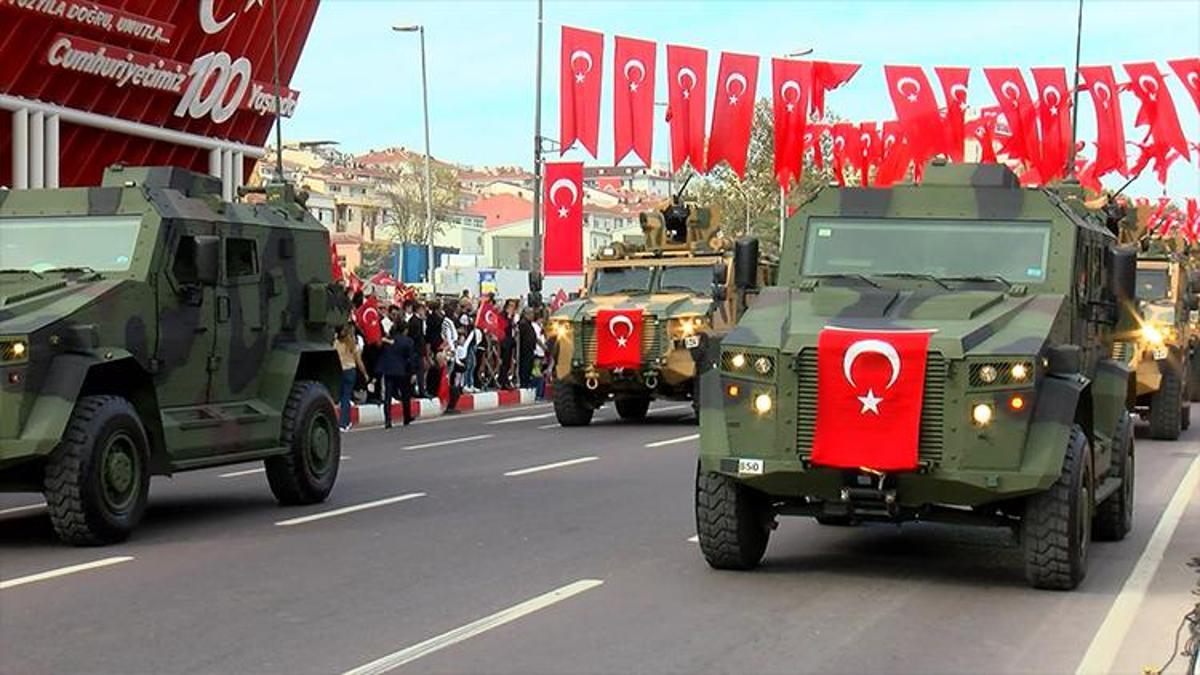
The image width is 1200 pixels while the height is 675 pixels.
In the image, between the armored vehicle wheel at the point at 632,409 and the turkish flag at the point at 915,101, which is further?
the turkish flag at the point at 915,101

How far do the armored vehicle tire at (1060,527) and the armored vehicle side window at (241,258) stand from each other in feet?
21.6

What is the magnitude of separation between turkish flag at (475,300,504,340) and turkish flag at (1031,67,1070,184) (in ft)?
36.1

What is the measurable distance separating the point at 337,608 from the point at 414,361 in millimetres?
16626

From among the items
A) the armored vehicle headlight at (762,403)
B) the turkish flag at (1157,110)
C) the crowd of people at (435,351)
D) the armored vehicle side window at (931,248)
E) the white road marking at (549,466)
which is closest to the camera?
the armored vehicle headlight at (762,403)

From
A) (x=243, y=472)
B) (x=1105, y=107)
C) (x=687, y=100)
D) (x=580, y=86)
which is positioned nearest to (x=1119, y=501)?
(x=243, y=472)

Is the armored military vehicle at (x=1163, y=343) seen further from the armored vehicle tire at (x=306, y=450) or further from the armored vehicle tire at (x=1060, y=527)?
the armored vehicle tire at (x=1060, y=527)

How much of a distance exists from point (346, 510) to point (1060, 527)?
6065 mm

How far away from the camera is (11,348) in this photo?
10430 millimetres

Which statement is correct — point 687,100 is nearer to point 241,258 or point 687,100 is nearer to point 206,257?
point 241,258

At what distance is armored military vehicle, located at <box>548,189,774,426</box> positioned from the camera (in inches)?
853

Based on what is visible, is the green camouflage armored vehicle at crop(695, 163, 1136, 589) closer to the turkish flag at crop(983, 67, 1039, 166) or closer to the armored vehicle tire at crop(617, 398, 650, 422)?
the armored vehicle tire at crop(617, 398, 650, 422)

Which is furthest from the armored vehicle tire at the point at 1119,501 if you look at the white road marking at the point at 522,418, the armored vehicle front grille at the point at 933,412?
the white road marking at the point at 522,418

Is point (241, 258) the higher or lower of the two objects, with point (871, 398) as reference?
higher

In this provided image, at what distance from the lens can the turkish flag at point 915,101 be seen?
3231cm
